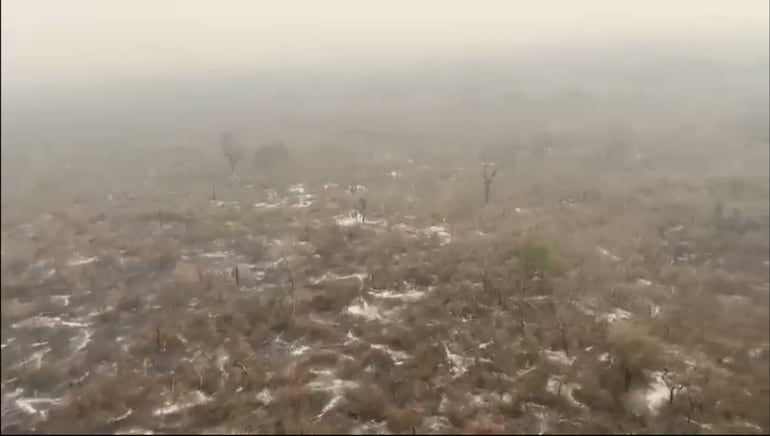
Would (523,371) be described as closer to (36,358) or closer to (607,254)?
(607,254)

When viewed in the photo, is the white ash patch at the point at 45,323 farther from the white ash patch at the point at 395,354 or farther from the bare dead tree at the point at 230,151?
the bare dead tree at the point at 230,151

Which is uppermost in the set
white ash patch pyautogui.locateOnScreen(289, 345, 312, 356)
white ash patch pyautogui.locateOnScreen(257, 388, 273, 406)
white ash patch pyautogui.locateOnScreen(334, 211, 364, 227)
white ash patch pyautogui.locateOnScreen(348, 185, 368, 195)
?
white ash patch pyautogui.locateOnScreen(348, 185, 368, 195)

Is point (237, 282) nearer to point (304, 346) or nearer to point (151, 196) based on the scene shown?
point (304, 346)

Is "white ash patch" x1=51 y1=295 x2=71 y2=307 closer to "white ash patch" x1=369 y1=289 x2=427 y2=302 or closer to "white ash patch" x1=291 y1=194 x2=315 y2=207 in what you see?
"white ash patch" x1=369 y1=289 x2=427 y2=302

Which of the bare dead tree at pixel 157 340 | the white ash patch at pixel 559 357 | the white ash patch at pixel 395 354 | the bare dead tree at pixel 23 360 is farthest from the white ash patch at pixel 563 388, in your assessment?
the bare dead tree at pixel 23 360

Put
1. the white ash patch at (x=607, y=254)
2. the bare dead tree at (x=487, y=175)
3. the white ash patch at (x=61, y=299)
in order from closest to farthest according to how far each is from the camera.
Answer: the white ash patch at (x=61, y=299)
the white ash patch at (x=607, y=254)
the bare dead tree at (x=487, y=175)

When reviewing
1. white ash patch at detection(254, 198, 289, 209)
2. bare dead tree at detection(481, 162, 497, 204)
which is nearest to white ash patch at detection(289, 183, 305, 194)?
white ash patch at detection(254, 198, 289, 209)

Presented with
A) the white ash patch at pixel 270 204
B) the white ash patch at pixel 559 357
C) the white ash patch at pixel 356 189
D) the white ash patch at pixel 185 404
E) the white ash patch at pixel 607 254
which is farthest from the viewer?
the white ash patch at pixel 356 189

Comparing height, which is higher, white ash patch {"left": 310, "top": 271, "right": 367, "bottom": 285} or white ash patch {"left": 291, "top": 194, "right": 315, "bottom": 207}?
white ash patch {"left": 291, "top": 194, "right": 315, "bottom": 207}
